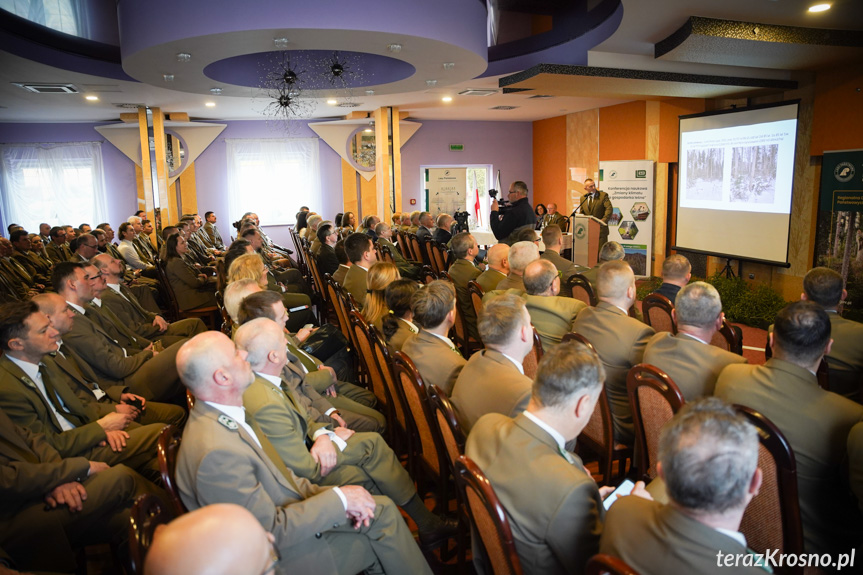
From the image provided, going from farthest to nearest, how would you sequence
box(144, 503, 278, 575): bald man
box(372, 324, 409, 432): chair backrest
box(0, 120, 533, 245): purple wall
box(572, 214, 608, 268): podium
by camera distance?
1. box(0, 120, 533, 245): purple wall
2. box(572, 214, 608, 268): podium
3. box(372, 324, 409, 432): chair backrest
4. box(144, 503, 278, 575): bald man

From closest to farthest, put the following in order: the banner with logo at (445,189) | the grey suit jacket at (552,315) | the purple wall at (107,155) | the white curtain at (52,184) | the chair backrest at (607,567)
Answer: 1. the chair backrest at (607,567)
2. the grey suit jacket at (552,315)
3. the purple wall at (107,155)
4. the white curtain at (52,184)
5. the banner with logo at (445,189)

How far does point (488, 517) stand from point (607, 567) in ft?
1.50

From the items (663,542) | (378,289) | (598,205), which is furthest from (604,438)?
(598,205)

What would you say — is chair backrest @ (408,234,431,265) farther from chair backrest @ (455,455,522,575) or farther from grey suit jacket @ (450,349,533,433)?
chair backrest @ (455,455,522,575)

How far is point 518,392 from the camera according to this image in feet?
6.78

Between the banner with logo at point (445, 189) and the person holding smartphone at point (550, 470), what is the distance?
1328 centimetres

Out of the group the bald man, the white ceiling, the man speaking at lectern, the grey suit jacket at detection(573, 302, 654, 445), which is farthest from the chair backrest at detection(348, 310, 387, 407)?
the man speaking at lectern

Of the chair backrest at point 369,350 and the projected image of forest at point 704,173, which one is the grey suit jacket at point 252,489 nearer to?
the chair backrest at point 369,350

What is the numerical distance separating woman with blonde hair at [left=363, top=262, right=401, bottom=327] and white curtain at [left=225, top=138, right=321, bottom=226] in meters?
11.6

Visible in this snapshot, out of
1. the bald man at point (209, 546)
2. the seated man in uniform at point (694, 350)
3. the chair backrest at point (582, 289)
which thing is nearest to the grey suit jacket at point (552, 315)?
the chair backrest at point (582, 289)

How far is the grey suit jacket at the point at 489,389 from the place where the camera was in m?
2.07

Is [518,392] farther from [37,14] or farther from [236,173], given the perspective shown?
[236,173]

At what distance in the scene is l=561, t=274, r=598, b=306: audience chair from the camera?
421 centimetres

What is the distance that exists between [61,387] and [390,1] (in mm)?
4000
